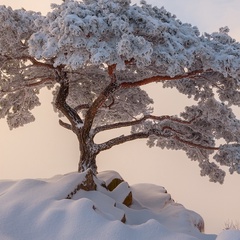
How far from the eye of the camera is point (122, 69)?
11.0 metres

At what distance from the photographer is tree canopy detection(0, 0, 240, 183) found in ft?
35.1

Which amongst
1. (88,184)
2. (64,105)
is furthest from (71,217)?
(64,105)

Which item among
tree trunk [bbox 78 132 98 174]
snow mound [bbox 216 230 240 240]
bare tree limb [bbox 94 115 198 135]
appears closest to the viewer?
snow mound [bbox 216 230 240 240]

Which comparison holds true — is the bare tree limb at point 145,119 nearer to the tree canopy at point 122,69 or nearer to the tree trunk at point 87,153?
the tree canopy at point 122,69

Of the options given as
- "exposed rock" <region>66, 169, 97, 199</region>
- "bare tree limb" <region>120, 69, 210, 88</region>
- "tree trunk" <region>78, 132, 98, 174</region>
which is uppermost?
"bare tree limb" <region>120, 69, 210, 88</region>

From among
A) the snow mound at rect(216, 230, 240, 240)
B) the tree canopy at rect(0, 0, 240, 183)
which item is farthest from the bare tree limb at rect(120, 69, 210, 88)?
the snow mound at rect(216, 230, 240, 240)

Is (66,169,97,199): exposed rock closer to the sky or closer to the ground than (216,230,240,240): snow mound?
closer to the sky

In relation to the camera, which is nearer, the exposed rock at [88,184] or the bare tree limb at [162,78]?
the exposed rock at [88,184]

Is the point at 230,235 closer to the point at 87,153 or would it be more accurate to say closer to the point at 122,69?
the point at 122,69

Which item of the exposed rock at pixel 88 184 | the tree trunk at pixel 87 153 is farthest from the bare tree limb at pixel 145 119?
the exposed rock at pixel 88 184

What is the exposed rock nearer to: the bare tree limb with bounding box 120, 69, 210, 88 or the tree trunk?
the tree trunk

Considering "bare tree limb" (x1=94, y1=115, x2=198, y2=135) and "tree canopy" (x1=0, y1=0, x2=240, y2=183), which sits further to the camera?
"bare tree limb" (x1=94, y1=115, x2=198, y2=135)

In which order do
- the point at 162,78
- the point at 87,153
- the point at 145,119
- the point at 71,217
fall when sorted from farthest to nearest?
the point at 145,119, the point at 87,153, the point at 162,78, the point at 71,217

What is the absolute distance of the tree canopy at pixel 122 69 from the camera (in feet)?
35.1
